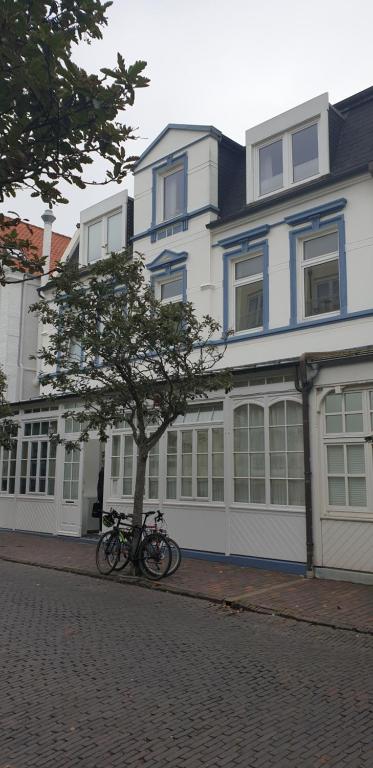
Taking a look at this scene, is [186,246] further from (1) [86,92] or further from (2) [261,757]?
(2) [261,757]

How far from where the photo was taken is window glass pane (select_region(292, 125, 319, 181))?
40.8ft

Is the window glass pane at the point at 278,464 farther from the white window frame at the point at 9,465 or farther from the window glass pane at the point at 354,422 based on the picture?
the white window frame at the point at 9,465

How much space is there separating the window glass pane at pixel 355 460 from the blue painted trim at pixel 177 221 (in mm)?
6509

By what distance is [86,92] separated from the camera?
393 centimetres

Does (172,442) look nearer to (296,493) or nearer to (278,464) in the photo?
(278,464)

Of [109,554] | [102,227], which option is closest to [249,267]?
[102,227]

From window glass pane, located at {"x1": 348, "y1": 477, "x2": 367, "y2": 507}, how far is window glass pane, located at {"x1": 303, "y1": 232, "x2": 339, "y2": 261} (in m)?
4.27

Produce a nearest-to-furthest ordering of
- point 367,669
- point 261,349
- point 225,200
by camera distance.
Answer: point 367,669
point 261,349
point 225,200

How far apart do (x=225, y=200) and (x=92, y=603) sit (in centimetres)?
948

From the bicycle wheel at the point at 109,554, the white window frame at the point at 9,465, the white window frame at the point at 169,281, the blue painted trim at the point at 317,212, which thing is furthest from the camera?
the white window frame at the point at 9,465

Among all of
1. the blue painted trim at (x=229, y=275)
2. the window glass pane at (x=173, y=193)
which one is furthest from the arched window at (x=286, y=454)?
the window glass pane at (x=173, y=193)

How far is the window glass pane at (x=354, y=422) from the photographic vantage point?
34.1 ft

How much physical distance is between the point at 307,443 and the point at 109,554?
4.02 metres

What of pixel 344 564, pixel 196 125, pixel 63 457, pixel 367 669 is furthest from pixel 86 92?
pixel 63 457
